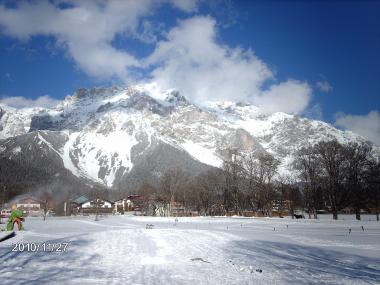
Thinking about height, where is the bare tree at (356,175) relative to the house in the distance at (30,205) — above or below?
above

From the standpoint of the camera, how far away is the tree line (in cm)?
6769

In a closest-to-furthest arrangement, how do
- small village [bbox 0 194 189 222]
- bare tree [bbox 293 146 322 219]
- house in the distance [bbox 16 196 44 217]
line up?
bare tree [bbox 293 146 322 219], small village [bbox 0 194 189 222], house in the distance [bbox 16 196 44 217]

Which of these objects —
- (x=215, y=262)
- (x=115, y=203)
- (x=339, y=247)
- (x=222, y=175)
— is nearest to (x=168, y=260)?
(x=215, y=262)

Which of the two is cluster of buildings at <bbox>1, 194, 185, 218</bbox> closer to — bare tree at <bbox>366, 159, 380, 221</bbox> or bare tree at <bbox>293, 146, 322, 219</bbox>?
bare tree at <bbox>293, 146, 322, 219</bbox>

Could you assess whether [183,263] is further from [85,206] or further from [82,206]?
[85,206]

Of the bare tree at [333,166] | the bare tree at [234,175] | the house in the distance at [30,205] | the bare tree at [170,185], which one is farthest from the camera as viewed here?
the house in the distance at [30,205]

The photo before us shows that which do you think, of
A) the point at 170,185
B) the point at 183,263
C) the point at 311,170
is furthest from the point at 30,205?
the point at 183,263

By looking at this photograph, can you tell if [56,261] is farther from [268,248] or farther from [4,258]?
[268,248]

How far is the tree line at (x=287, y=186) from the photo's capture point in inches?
2665

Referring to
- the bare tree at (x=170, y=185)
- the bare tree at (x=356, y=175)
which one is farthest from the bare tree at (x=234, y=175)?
the bare tree at (x=356, y=175)

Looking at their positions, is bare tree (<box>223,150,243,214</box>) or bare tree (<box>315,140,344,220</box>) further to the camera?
bare tree (<box>223,150,243,214</box>)

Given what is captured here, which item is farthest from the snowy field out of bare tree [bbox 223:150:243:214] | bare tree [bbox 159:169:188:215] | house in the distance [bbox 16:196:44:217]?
house in the distance [bbox 16:196:44:217]

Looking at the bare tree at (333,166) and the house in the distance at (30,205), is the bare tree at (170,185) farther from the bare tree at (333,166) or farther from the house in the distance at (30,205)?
the house in the distance at (30,205)

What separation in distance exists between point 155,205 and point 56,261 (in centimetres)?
8907
